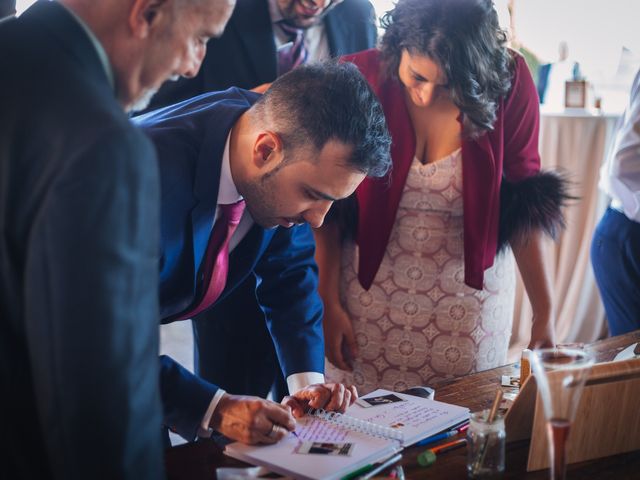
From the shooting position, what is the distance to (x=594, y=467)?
1.27 metres

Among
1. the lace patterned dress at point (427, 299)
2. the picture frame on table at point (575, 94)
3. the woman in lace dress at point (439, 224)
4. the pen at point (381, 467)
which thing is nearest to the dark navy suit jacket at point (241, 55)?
the woman in lace dress at point (439, 224)

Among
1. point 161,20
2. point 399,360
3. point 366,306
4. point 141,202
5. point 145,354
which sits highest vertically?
point 161,20

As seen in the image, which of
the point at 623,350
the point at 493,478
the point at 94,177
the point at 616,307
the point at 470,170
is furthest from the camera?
the point at 616,307

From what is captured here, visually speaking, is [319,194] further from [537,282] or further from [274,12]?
[274,12]

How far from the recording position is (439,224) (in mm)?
2057

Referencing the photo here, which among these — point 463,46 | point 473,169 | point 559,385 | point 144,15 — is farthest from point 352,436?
point 463,46

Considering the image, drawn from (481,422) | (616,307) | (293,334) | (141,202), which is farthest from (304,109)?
(616,307)

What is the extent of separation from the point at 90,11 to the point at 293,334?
1080mm

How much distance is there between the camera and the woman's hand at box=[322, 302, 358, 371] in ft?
7.04

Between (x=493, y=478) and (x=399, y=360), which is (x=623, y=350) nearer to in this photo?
(x=399, y=360)

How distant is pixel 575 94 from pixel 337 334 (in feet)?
8.53

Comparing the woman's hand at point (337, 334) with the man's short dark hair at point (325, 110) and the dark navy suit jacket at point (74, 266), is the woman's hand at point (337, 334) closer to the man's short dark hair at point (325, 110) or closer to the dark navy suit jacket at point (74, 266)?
the man's short dark hair at point (325, 110)

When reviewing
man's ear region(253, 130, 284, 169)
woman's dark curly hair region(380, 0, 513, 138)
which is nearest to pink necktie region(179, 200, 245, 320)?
man's ear region(253, 130, 284, 169)

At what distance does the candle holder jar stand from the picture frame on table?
3292mm
